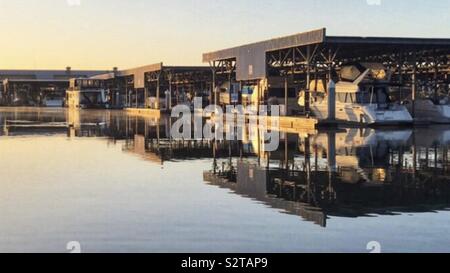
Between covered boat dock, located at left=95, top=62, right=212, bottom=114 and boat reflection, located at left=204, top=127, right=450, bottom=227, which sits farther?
covered boat dock, located at left=95, top=62, right=212, bottom=114

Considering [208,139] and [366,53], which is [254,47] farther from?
[208,139]

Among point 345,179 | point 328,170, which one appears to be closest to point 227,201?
point 345,179

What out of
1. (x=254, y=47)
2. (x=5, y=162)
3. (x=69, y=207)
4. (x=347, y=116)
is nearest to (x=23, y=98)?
(x=254, y=47)

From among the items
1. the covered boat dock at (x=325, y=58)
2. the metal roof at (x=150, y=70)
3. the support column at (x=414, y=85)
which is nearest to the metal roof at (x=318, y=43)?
the covered boat dock at (x=325, y=58)

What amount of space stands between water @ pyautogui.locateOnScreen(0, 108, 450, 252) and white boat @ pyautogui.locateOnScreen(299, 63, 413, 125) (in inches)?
781

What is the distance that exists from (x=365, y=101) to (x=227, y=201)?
1438 inches

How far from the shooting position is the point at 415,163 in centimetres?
2295

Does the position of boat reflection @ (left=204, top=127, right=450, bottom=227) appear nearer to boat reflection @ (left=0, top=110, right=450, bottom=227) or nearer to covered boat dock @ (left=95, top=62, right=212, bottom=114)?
boat reflection @ (left=0, top=110, right=450, bottom=227)

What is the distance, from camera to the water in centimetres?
1085

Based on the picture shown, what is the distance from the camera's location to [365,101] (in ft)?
164

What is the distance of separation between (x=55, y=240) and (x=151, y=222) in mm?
2068

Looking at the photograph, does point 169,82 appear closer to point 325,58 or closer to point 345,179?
point 325,58

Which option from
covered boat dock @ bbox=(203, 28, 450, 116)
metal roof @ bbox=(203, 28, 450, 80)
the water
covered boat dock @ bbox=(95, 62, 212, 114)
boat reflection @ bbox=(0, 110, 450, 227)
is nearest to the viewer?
the water

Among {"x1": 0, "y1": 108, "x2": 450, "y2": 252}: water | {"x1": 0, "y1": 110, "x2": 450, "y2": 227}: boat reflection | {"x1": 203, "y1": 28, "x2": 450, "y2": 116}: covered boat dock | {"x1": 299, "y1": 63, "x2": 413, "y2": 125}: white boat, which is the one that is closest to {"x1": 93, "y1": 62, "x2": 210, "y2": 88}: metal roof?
{"x1": 203, "y1": 28, "x2": 450, "y2": 116}: covered boat dock
